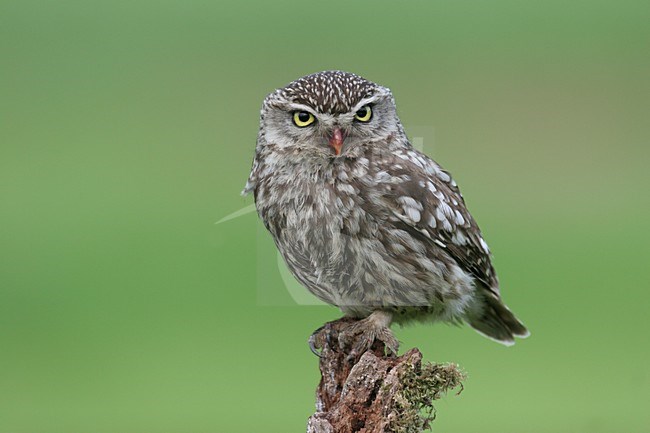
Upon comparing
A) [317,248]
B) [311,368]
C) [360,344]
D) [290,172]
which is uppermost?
[311,368]

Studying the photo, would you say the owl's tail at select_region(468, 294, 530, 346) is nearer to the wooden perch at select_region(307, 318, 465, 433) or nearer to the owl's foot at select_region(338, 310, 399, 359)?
the owl's foot at select_region(338, 310, 399, 359)

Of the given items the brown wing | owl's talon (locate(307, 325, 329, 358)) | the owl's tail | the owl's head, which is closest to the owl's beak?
the owl's head

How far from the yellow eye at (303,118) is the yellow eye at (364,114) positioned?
19 cm

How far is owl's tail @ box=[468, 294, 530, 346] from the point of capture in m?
5.17

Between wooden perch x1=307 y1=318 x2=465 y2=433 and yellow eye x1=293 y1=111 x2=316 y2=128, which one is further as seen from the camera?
yellow eye x1=293 y1=111 x2=316 y2=128

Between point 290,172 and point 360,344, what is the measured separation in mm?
817

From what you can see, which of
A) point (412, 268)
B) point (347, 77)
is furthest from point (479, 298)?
point (347, 77)

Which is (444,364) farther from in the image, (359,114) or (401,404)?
(359,114)

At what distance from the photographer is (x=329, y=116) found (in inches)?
174

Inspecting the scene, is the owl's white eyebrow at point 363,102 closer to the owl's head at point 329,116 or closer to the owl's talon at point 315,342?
the owl's head at point 329,116

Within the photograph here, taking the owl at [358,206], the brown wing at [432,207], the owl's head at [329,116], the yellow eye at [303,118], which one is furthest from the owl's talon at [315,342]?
the yellow eye at [303,118]

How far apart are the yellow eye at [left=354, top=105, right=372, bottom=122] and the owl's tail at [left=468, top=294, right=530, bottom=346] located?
115 cm

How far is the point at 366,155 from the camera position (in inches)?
181

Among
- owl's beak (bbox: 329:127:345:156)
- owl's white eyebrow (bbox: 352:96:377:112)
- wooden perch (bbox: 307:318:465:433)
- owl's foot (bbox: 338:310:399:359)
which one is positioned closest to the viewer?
wooden perch (bbox: 307:318:465:433)
